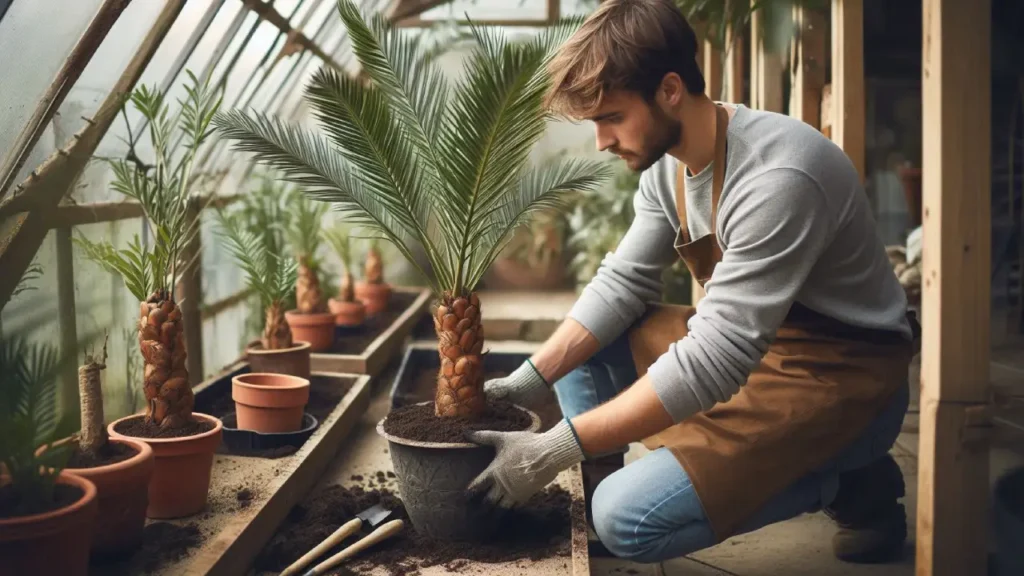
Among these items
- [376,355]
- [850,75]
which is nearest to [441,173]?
[850,75]

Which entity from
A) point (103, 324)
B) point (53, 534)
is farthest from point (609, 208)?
point (53, 534)

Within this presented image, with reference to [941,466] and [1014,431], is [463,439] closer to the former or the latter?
[941,466]

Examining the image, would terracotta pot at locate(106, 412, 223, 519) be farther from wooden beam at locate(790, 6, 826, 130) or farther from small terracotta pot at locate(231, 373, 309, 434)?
wooden beam at locate(790, 6, 826, 130)

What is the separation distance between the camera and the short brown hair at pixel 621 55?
6.84 ft

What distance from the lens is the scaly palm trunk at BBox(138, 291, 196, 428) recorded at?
7.93ft

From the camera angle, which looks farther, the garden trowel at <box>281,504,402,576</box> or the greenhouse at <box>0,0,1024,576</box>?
the garden trowel at <box>281,504,402,576</box>

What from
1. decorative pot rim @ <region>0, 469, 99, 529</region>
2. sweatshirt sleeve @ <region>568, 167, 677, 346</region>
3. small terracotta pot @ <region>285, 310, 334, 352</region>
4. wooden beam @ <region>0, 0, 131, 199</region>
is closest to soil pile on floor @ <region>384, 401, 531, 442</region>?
sweatshirt sleeve @ <region>568, 167, 677, 346</region>

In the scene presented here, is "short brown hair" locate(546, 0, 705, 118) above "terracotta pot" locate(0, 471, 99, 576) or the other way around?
above

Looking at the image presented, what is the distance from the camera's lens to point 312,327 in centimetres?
439

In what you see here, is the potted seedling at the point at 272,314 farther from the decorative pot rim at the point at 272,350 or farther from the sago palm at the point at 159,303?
the sago palm at the point at 159,303

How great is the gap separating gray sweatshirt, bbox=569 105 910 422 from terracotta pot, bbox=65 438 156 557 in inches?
44.1

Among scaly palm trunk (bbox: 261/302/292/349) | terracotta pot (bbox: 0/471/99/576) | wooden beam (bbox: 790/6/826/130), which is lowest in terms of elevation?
terracotta pot (bbox: 0/471/99/576)

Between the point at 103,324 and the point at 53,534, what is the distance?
1.57 metres

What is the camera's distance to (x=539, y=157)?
8.61 m
